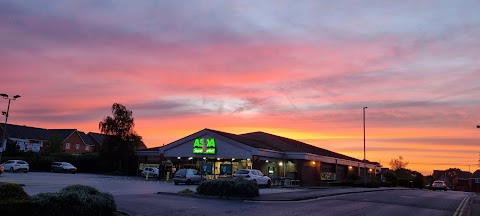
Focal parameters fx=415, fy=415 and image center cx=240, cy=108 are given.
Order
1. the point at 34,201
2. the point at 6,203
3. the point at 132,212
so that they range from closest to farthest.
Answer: the point at 6,203
the point at 34,201
the point at 132,212

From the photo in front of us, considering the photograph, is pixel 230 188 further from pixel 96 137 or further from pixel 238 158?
pixel 96 137

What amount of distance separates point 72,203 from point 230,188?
513 inches

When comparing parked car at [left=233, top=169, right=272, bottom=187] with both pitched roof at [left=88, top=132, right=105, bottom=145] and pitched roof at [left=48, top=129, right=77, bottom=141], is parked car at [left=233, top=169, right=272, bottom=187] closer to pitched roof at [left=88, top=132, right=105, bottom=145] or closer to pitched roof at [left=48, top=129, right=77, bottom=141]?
pitched roof at [left=48, top=129, right=77, bottom=141]

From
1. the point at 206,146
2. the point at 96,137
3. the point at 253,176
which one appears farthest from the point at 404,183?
the point at 96,137

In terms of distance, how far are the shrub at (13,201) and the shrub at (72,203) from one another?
27 centimetres

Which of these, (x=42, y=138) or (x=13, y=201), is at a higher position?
(x=42, y=138)

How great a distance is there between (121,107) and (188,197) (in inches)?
1761

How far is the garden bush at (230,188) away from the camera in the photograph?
2491cm

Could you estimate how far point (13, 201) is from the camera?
477 inches

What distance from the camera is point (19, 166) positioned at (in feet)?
174

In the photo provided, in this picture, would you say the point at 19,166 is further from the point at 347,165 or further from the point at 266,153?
the point at 347,165

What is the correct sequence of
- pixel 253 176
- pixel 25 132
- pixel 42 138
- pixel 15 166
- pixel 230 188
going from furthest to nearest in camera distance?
pixel 42 138 → pixel 25 132 → pixel 15 166 → pixel 253 176 → pixel 230 188

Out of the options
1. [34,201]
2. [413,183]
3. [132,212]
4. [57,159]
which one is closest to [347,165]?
[413,183]

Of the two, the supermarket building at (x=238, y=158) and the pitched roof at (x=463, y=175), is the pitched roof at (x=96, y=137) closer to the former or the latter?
the supermarket building at (x=238, y=158)
